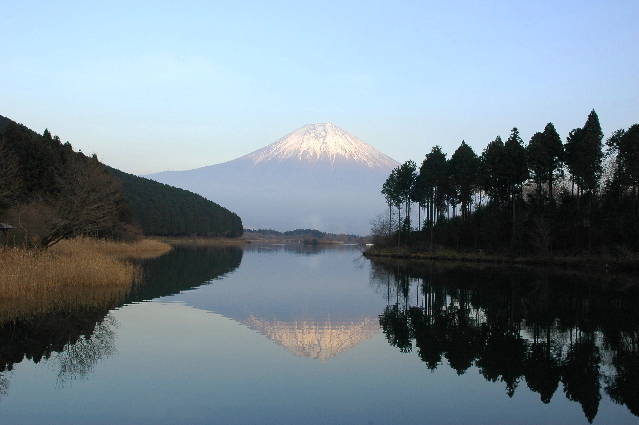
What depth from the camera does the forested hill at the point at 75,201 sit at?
76.9ft

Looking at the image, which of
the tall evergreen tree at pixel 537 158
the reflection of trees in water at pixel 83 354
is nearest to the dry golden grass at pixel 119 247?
the reflection of trees in water at pixel 83 354

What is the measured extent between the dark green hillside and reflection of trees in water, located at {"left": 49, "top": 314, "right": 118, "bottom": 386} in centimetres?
8451

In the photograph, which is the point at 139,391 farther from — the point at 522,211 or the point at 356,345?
the point at 522,211

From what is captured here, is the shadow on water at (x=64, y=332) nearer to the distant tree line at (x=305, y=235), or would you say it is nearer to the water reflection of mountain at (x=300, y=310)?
the water reflection of mountain at (x=300, y=310)

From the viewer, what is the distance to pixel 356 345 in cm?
1186

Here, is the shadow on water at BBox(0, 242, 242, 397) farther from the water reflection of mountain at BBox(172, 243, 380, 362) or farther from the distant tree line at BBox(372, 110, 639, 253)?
the distant tree line at BBox(372, 110, 639, 253)

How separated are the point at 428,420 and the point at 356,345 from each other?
485 centimetres

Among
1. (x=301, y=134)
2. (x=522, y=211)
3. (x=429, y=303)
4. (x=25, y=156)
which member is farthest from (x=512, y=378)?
(x=301, y=134)

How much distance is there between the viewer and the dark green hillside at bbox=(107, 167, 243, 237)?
10075cm

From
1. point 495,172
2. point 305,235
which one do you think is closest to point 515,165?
point 495,172

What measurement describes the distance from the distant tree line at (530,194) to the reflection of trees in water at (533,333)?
15.5 metres

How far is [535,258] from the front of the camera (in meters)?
41.6

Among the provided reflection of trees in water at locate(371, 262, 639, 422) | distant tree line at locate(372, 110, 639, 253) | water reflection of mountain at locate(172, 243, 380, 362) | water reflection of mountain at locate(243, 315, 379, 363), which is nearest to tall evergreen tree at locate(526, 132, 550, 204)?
distant tree line at locate(372, 110, 639, 253)

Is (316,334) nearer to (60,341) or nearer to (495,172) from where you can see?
(60,341)
